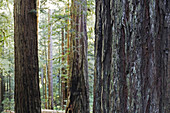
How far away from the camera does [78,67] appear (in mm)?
6691

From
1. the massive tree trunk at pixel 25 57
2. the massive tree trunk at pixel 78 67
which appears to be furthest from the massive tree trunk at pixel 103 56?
the massive tree trunk at pixel 78 67

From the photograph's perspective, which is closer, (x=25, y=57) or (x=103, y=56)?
(x=103, y=56)

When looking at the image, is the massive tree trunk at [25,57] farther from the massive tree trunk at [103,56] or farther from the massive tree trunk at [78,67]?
the massive tree trunk at [103,56]

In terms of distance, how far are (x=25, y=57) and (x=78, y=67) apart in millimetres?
2375

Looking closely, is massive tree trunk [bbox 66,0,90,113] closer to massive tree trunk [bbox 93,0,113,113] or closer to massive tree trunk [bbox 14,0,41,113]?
massive tree trunk [bbox 14,0,41,113]

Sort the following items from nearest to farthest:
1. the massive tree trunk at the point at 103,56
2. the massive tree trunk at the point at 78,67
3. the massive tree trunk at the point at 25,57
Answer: the massive tree trunk at the point at 103,56
the massive tree trunk at the point at 25,57
the massive tree trunk at the point at 78,67

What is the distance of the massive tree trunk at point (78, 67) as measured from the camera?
21.1 feet

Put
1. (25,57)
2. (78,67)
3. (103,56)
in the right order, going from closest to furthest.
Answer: (103,56) < (25,57) < (78,67)

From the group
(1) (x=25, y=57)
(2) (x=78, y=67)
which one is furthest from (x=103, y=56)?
(2) (x=78, y=67)

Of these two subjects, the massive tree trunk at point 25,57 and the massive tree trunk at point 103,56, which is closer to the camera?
the massive tree trunk at point 103,56

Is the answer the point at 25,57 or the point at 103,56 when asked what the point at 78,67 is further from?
the point at 103,56

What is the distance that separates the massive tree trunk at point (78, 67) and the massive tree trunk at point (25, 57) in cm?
188

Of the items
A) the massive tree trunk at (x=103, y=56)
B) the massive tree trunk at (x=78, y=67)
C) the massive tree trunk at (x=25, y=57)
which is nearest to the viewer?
the massive tree trunk at (x=103, y=56)

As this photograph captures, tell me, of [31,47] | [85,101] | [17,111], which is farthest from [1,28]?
[85,101]
